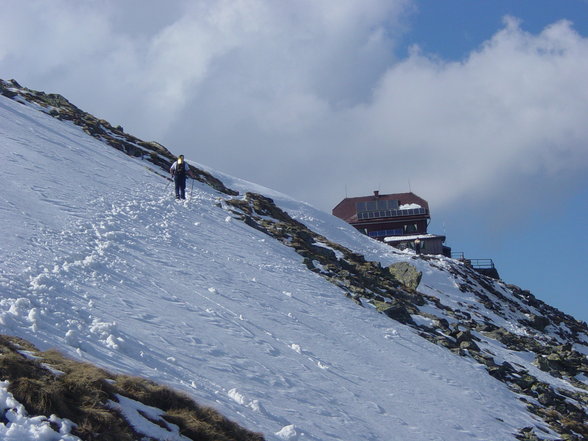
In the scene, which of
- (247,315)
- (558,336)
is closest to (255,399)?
(247,315)

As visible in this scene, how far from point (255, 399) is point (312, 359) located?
373cm

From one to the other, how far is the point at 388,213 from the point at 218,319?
5946cm

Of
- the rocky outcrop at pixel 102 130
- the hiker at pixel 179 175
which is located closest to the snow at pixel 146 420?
the hiker at pixel 179 175

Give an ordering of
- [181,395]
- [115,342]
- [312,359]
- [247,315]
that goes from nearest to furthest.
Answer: [181,395]
[115,342]
[312,359]
[247,315]

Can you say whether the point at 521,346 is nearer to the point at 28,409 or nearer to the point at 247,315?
the point at 247,315

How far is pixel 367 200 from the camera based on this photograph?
8038 cm

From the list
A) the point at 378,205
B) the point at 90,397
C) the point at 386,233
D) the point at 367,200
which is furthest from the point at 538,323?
the point at 367,200

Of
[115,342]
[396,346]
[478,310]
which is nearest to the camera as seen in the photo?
[115,342]

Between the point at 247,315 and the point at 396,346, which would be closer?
the point at 247,315

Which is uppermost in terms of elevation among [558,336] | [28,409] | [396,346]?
[558,336]

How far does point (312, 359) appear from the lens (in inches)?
590

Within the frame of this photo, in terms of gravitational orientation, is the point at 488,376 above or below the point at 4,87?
below

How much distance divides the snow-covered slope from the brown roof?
5089 cm

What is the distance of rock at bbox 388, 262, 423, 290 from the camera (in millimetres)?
31656
